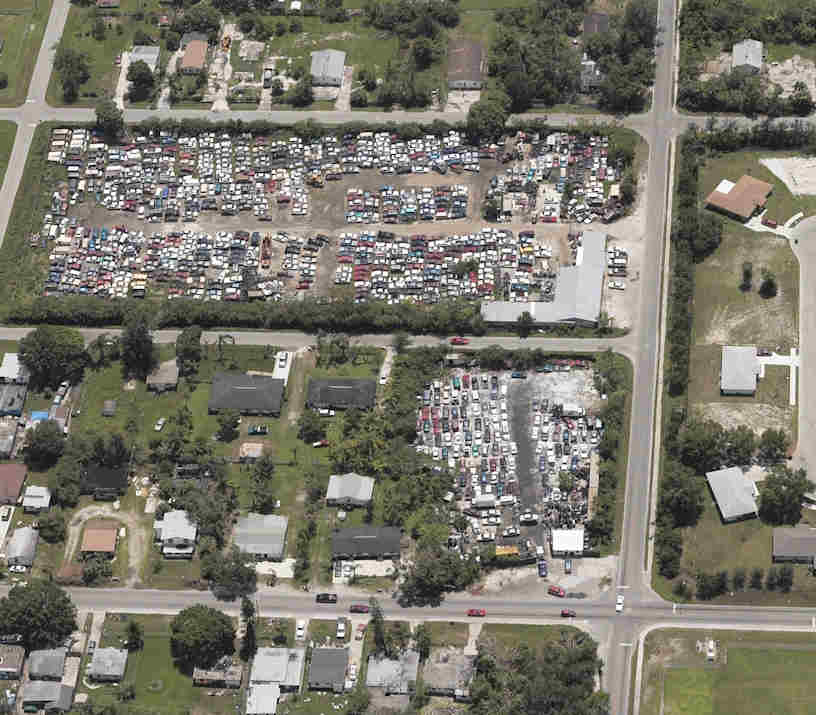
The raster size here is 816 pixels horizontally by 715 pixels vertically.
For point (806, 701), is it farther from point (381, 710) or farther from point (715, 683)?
point (381, 710)

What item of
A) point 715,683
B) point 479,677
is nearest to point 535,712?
point 479,677

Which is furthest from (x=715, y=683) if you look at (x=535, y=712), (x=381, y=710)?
(x=381, y=710)

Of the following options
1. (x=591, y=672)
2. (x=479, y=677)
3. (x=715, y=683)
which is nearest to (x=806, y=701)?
(x=715, y=683)

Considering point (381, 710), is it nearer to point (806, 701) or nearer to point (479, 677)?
point (479, 677)

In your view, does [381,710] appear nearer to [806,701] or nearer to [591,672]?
[591,672]

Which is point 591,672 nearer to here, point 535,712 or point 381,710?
point 535,712

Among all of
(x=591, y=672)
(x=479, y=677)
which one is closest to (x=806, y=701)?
(x=591, y=672)
